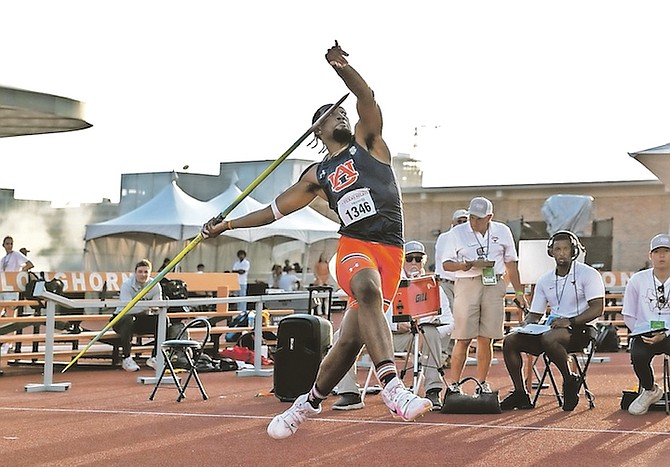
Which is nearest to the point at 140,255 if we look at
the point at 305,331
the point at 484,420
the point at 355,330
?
the point at 305,331

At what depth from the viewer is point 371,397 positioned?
11.7 meters

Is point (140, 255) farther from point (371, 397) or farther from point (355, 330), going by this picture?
point (355, 330)

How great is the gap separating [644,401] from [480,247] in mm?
2003

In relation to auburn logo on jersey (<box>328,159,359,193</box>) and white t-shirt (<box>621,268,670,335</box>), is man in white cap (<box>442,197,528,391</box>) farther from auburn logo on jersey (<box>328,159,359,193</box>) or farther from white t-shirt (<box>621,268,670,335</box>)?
auburn logo on jersey (<box>328,159,359,193</box>)

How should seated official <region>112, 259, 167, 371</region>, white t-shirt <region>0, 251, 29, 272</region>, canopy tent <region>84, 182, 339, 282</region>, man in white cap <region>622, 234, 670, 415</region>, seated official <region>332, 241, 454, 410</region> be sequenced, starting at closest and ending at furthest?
man in white cap <region>622, 234, 670, 415</region> → seated official <region>332, 241, 454, 410</region> → seated official <region>112, 259, 167, 371</region> → white t-shirt <region>0, 251, 29, 272</region> → canopy tent <region>84, 182, 339, 282</region>

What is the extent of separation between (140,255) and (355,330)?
93.7ft

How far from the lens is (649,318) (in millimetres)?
10594

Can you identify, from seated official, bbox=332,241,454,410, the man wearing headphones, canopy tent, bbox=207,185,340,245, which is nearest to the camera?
the man wearing headphones

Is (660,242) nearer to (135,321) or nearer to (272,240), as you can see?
(135,321)

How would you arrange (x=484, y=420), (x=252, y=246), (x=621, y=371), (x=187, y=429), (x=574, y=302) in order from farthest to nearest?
(x=252, y=246) < (x=621, y=371) < (x=574, y=302) < (x=484, y=420) < (x=187, y=429)

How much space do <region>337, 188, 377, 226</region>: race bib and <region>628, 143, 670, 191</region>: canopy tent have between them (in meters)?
9.91

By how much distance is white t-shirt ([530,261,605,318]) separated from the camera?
35.0 ft

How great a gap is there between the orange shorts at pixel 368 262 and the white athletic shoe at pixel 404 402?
53cm

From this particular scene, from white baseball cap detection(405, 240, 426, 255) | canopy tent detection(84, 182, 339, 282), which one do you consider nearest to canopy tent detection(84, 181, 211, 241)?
canopy tent detection(84, 182, 339, 282)
